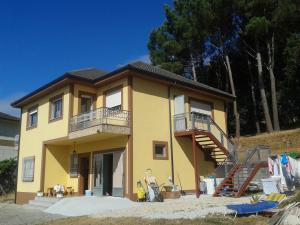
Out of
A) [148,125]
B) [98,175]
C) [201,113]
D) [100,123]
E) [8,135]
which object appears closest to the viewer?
[100,123]

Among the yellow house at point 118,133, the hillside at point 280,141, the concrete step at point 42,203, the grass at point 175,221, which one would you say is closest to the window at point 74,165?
the yellow house at point 118,133

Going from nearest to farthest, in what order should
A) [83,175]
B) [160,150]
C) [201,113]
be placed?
[160,150]
[83,175]
[201,113]

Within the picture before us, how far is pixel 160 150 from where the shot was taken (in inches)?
741

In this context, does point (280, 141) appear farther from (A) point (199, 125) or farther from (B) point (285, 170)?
(B) point (285, 170)

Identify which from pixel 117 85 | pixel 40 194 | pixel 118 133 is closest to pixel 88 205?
pixel 118 133

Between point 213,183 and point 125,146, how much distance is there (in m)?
5.49

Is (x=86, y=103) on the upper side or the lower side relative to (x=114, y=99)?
upper

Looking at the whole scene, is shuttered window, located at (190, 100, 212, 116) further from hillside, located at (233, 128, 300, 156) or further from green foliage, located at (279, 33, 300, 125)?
green foliage, located at (279, 33, 300, 125)

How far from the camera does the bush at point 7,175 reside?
2772 centimetres

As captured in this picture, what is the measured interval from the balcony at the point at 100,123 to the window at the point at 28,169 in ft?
16.8

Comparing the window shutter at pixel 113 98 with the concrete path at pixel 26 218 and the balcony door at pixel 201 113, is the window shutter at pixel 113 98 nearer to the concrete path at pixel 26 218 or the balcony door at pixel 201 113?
the balcony door at pixel 201 113

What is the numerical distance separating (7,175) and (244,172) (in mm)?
19962

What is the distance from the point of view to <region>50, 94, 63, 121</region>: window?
65.5ft

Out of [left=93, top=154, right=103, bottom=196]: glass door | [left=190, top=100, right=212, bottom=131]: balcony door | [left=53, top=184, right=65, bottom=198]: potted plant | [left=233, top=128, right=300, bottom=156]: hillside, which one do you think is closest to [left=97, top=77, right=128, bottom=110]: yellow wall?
[left=93, top=154, right=103, bottom=196]: glass door
